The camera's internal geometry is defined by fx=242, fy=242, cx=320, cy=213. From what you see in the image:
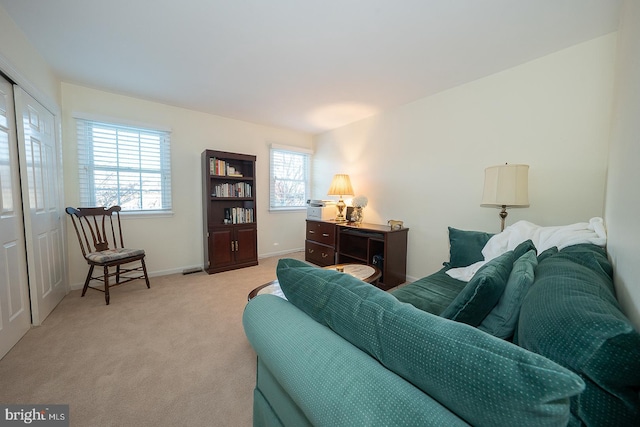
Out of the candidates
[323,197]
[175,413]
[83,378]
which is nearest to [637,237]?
[175,413]

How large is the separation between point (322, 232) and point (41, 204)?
303 cm

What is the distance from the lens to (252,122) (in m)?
4.05

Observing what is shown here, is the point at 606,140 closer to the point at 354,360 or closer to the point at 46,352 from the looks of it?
the point at 354,360

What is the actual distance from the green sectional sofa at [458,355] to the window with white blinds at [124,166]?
3.16m

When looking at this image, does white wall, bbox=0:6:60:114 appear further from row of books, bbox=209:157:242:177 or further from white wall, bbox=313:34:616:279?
white wall, bbox=313:34:616:279

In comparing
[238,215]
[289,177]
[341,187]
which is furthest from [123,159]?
[341,187]

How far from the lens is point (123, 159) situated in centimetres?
309

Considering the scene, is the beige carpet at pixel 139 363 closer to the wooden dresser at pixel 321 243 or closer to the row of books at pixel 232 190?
the wooden dresser at pixel 321 243

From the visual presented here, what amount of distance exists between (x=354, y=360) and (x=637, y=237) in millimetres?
934

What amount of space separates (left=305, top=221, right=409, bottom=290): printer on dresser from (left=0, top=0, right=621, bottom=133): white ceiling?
171 centimetres

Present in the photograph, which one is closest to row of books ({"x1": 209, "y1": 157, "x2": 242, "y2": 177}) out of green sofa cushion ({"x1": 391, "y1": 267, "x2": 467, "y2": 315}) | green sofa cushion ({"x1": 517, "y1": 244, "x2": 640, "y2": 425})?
green sofa cushion ({"x1": 391, "y1": 267, "x2": 467, "y2": 315})

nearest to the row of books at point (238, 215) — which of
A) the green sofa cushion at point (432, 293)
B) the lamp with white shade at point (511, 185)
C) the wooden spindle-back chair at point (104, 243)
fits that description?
the wooden spindle-back chair at point (104, 243)

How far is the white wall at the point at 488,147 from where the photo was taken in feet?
6.43

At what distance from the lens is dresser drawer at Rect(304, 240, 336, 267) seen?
11.8ft
